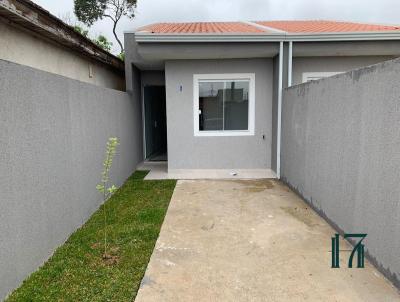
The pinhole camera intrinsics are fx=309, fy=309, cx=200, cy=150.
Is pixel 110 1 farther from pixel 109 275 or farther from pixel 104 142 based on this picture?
pixel 109 275

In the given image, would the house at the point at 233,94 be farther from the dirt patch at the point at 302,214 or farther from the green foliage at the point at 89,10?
the green foliage at the point at 89,10

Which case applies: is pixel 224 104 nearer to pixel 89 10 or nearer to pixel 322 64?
pixel 322 64

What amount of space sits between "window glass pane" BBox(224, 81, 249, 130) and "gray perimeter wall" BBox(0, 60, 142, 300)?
3.97m

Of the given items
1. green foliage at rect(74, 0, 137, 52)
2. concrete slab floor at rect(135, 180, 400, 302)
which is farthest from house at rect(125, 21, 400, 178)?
green foliage at rect(74, 0, 137, 52)

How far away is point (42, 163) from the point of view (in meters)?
3.64

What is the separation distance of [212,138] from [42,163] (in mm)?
5758

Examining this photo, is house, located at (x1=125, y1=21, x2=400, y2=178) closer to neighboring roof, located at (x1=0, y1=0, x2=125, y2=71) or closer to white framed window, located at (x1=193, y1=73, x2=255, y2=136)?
white framed window, located at (x1=193, y1=73, x2=255, y2=136)

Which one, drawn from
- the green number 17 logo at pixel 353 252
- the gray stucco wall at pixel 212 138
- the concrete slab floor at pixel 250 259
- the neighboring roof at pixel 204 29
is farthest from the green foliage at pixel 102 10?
the green number 17 logo at pixel 353 252

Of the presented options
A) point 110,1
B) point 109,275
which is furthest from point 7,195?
point 110,1

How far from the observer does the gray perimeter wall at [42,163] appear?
2.94m

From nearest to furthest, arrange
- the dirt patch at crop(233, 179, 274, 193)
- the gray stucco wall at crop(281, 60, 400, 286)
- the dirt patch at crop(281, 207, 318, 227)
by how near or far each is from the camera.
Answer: the gray stucco wall at crop(281, 60, 400, 286), the dirt patch at crop(281, 207, 318, 227), the dirt patch at crop(233, 179, 274, 193)

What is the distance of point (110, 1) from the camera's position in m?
24.5

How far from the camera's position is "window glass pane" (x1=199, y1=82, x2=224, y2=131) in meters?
8.77

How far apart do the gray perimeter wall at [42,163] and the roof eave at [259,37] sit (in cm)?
227
